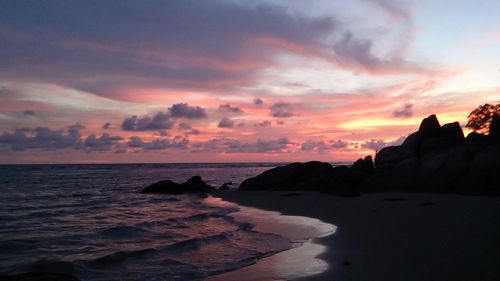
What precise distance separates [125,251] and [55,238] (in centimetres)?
459

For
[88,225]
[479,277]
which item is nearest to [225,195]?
[88,225]

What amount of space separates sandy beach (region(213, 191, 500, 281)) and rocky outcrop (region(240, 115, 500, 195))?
2.73m

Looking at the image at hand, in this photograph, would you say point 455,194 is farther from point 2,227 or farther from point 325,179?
point 2,227

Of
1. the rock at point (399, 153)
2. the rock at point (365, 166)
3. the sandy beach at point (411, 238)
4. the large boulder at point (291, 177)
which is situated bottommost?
the sandy beach at point (411, 238)

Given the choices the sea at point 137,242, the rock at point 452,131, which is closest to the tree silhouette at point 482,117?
the rock at point 452,131

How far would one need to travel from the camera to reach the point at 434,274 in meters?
10.3

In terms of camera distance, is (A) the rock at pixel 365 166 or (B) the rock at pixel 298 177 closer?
(B) the rock at pixel 298 177

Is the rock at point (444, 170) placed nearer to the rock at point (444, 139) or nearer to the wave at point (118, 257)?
the rock at point (444, 139)

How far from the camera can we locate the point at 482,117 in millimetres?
45156

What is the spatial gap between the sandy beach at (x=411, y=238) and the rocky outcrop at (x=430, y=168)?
107 inches

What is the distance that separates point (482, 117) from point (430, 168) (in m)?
17.6

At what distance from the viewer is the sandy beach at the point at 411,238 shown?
35.7 feet

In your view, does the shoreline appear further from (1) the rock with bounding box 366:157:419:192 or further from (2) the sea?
(1) the rock with bounding box 366:157:419:192

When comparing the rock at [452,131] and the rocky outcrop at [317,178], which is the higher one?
the rock at [452,131]
